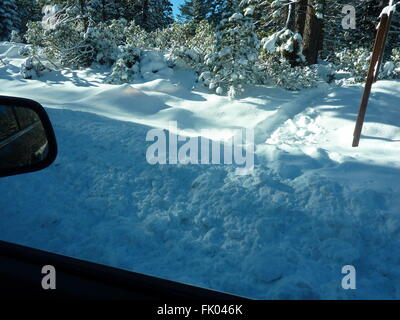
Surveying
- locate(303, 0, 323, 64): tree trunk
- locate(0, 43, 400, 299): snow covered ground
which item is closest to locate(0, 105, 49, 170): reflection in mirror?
locate(0, 43, 400, 299): snow covered ground

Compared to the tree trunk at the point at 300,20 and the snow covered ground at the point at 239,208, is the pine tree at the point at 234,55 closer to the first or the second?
the snow covered ground at the point at 239,208

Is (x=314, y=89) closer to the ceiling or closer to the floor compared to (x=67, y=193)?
closer to the ceiling

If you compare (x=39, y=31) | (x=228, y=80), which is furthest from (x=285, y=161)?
(x=39, y=31)

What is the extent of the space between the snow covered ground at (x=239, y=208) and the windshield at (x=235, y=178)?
0.02 metres

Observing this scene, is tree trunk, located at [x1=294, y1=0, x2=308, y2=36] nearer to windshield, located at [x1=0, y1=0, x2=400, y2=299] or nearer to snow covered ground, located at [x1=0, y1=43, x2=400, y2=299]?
windshield, located at [x1=0, y1=0, x2=400, y2=299]

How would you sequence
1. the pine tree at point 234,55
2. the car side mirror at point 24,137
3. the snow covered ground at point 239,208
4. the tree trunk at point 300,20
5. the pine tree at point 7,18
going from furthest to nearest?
1. the pine tree at point 7,18
2. the tree trunk at point 300,20
3. the pine tree at point 234,55
4. the snow covered ground at point 239,208
5. the car side mirror at point 24,137

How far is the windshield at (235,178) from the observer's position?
307cm

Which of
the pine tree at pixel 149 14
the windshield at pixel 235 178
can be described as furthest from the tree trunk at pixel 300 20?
the pine tree at pixel 149 14

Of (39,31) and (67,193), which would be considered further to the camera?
(39,31)

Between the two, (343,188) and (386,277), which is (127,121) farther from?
(386,277)
